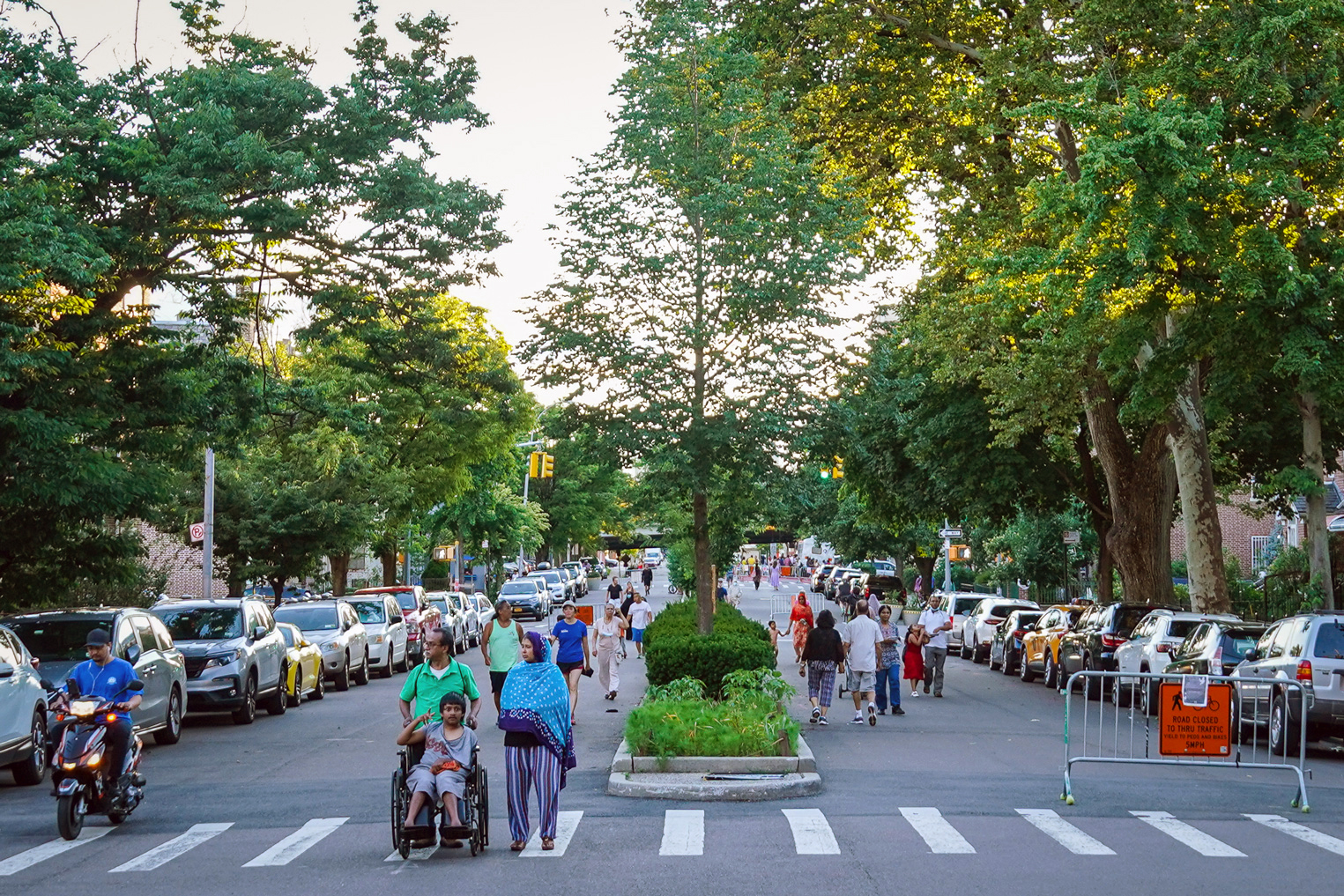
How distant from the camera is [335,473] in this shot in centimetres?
3919

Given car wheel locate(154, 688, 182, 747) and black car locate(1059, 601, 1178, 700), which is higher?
black car locate(1059, 601, 1178, 700)

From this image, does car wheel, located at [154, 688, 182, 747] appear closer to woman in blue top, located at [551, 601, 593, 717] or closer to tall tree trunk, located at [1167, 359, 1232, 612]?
woman in blue top, located at [551, 601, 593, 717]

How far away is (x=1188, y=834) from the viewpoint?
39.1ft

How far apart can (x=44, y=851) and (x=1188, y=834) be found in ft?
27.9

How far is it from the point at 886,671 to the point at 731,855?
12.3m

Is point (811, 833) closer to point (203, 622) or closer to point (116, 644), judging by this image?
point (116, 644)

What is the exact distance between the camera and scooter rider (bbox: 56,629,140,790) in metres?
12.6

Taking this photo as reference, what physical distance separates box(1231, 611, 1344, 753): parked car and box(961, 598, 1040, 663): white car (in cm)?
1812

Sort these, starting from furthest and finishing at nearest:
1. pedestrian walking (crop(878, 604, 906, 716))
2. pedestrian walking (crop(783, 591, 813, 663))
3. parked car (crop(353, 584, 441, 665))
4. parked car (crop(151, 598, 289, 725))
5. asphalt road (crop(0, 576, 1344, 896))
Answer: parked car (crop(353, 584, 441, 665)), pedestrian walking (crop(783, 591, 813, 663)), pedestrian walking (crop(878, 604, 906, 716)), parked car (crop(151, 598, 289, 725)), asphalt road (crop(0, 576, 1344, 896))

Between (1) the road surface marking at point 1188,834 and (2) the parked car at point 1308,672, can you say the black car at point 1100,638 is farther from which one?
(1) the road surface marking at point 1188,834

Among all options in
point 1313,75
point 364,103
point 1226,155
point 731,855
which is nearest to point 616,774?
point 731,855

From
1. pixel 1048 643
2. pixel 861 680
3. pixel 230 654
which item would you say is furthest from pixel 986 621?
pixel 230 654

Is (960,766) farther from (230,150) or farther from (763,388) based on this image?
(230,150)

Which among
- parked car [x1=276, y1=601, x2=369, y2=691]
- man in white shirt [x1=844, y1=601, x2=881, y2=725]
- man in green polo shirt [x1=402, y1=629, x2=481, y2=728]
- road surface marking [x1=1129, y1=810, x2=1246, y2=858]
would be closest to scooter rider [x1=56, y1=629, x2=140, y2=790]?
man in green polo shirt [x1=402, y1=629, x2=481, y2=728]
